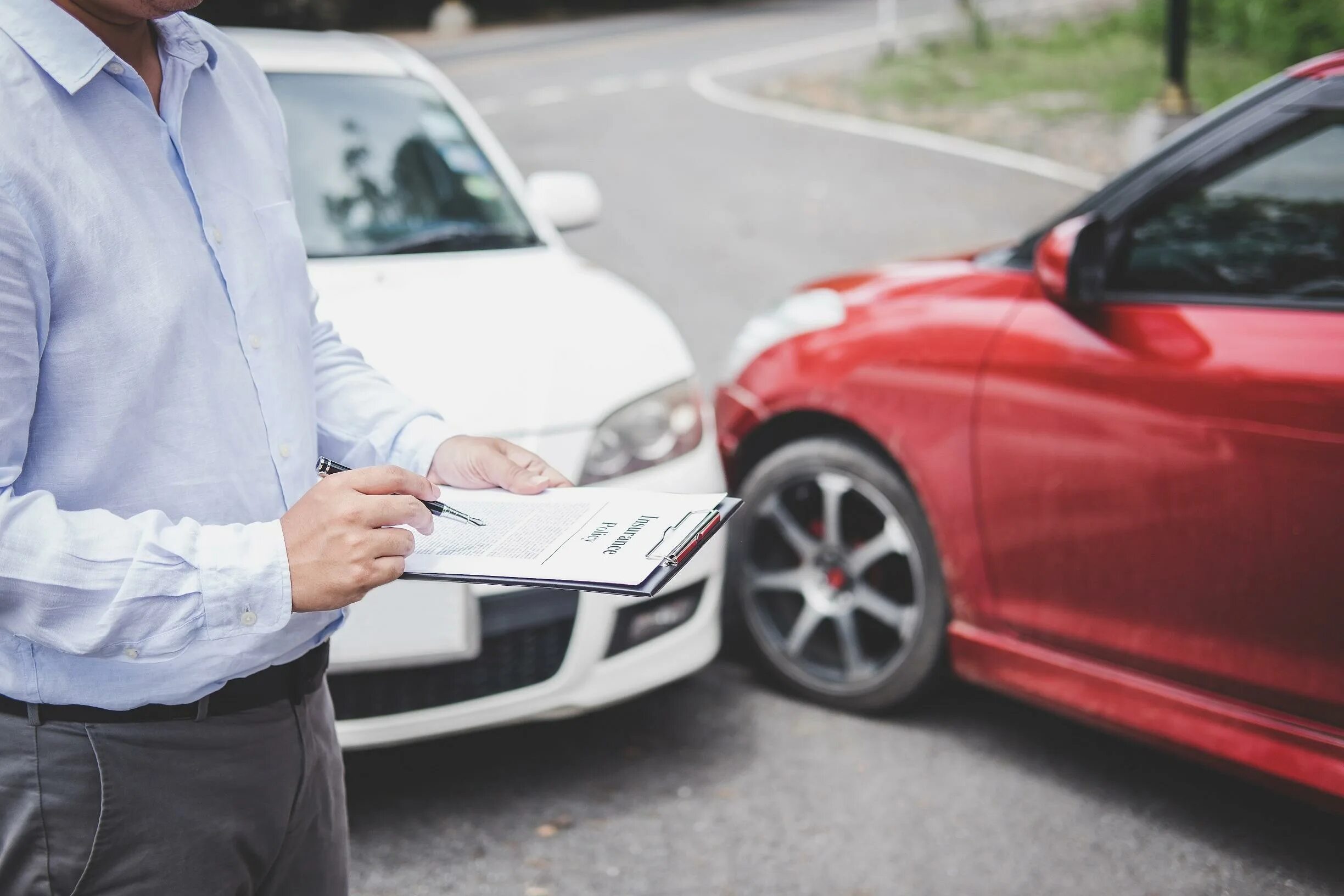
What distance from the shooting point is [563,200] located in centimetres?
429

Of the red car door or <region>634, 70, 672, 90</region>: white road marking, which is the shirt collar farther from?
<region>634, 70, 672, 90</region>: white road marking

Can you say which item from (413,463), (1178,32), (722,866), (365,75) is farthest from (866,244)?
(413,463)

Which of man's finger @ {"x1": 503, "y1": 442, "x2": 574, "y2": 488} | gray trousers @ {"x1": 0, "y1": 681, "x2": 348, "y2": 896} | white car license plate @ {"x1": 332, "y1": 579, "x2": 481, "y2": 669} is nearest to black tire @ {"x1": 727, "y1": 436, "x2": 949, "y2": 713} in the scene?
white car license plate @ {"x1": 332, "y1": 579, "x2": 481, "y2": 669}

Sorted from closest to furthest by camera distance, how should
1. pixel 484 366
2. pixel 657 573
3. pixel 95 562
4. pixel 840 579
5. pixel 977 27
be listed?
pixel 95 562
pixel 657 573
pixel 484 366
pixel 840 579
pixel 977 27

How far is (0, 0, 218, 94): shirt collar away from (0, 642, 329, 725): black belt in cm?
64

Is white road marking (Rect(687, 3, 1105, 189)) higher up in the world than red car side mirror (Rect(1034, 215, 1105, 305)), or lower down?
lower down

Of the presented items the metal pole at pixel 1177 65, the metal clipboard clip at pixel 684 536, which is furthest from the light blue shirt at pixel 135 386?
the metal pole at pixel 1177 65

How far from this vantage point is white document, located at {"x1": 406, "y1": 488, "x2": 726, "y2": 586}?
144 cm

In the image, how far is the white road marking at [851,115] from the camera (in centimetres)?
1243

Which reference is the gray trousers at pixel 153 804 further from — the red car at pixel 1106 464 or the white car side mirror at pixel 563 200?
the white car side mirror at pixel 563 200

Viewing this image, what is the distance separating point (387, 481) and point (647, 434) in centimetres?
196

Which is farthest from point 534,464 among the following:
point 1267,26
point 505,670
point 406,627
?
point 1267,26

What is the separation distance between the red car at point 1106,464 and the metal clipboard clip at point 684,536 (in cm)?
159

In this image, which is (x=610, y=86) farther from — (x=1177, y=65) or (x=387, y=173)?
(x=387, y=173)
